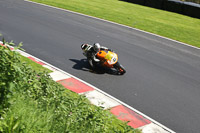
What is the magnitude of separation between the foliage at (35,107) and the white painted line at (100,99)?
210 cm

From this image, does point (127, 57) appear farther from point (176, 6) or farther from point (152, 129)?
point (176, 6)

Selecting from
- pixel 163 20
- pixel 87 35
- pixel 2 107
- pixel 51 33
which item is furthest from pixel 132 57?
pixel 163 20

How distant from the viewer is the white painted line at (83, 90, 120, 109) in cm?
1013

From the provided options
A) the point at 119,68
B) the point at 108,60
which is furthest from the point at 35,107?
the point at 119,68

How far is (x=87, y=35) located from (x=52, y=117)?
11793mm

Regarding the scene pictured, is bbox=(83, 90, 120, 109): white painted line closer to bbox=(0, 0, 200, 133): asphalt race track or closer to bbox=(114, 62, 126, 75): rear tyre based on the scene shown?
bbox=(0, 0, 200, 133): asphalt race track

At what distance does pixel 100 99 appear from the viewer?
10.4 meters

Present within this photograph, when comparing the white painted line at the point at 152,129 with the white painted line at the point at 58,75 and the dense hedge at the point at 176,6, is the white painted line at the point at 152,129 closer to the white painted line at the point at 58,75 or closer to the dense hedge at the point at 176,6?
the white painted line at the point at 58,75

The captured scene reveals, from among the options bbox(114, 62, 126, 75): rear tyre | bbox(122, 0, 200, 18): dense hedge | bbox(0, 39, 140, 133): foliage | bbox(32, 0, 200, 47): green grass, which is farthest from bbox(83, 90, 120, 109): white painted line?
bbox(122, 0, 200, 18): dense hedge

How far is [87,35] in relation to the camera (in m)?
18.2

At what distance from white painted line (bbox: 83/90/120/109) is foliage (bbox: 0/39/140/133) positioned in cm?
210

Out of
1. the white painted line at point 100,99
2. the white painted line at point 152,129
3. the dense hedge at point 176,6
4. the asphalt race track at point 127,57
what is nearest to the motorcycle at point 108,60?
the asphalt race track at point 127,57

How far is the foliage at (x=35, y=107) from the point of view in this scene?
20.2 feet

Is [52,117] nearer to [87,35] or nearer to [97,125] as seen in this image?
[97,125]
